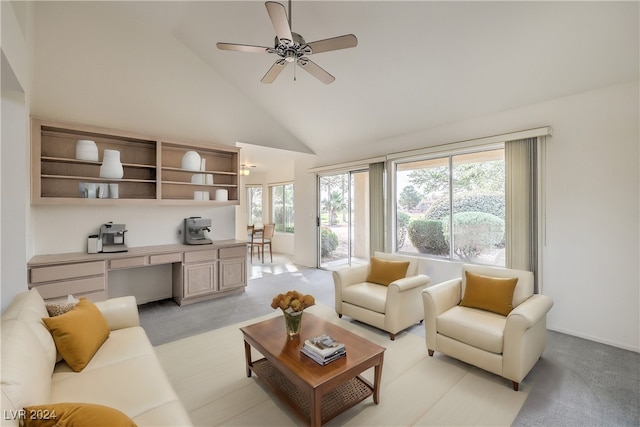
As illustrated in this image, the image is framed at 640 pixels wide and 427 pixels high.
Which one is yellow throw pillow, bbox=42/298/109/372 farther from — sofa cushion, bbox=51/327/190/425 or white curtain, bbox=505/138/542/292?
white curtain, bbox=505/138/542/292

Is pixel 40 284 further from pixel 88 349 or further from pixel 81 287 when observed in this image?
pixel 88 349

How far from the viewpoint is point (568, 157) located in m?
3.02

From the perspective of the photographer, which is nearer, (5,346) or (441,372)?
(5,346)

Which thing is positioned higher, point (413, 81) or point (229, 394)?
point (413, 81)

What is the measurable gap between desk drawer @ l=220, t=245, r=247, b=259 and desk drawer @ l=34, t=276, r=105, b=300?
1.47 m

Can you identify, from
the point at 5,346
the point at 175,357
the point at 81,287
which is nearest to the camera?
the point at 5,346

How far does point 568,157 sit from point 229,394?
3903 mm

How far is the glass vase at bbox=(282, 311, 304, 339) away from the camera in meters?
2.08

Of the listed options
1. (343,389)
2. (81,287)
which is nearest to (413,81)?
(343,389)

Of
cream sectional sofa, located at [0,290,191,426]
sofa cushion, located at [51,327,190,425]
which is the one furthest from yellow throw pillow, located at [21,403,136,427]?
sofa cushion, located at [51,327,190,425]

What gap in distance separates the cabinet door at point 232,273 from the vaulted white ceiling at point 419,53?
2710mm

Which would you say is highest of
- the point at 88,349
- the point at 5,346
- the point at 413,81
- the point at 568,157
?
the point at 413,81

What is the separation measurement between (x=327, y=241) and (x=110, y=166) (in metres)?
3.98

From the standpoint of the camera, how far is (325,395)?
1.94 metres
